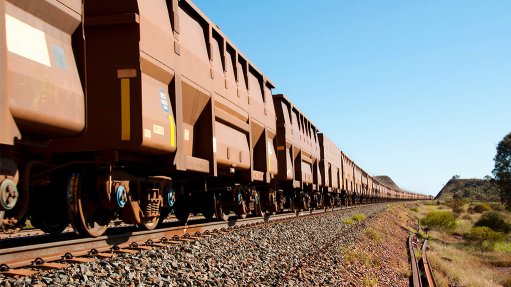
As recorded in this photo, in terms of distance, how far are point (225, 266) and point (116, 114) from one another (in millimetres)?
2579

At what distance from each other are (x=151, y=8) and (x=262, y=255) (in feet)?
14.1

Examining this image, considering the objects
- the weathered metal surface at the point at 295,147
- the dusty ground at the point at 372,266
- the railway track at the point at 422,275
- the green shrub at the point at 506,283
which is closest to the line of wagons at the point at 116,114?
the dusty ground at the point at 372,266

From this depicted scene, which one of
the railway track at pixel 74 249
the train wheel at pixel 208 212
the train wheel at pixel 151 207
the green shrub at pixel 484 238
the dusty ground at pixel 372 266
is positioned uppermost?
the train wheel at pixel 151 207

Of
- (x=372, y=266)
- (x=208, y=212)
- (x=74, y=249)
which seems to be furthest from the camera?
(x=208, y=212)

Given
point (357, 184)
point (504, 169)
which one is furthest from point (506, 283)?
point (504, 169)

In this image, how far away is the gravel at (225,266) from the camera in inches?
188

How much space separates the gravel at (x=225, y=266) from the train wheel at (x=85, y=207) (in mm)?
952

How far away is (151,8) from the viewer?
7.05m

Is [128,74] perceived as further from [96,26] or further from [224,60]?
[224,60]

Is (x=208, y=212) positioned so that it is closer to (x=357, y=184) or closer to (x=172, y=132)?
(x=172, y=132)

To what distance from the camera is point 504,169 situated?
62.3 m

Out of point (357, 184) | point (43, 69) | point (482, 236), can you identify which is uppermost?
point (43, 69)

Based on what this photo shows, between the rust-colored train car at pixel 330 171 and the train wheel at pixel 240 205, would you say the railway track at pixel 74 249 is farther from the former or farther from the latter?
the rust-colored train car at pixel 330 171

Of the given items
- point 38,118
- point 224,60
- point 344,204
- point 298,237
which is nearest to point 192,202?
point 298,237
